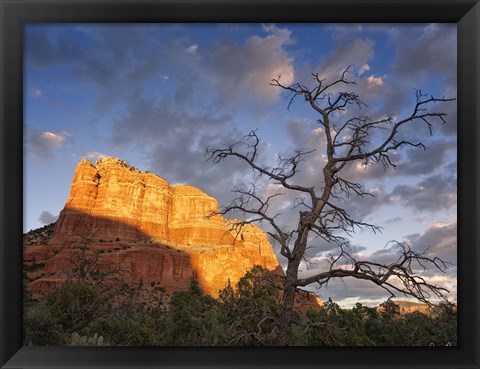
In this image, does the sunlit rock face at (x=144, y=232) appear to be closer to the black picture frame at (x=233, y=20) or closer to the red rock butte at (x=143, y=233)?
the red rock butte at (x=143, y=233)

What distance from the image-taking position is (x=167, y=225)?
82.6m

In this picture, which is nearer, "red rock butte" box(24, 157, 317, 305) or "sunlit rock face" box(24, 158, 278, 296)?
"red rock butte" box(24, 157, 317, 305)

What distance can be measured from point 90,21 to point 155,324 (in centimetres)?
1645

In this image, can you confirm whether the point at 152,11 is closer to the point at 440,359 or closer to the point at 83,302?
the point at 440,359

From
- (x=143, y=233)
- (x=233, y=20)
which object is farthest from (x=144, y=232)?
(x=233, y=20)

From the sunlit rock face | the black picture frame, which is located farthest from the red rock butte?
the black picture frame

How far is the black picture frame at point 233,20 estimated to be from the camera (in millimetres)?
2924

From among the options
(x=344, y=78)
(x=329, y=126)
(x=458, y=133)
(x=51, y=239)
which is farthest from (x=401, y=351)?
(x=51, y=239)

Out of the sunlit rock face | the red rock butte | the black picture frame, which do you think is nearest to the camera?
the black picture frame

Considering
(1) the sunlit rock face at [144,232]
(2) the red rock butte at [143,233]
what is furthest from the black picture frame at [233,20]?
(1) the sunlit rock face at [144,232]

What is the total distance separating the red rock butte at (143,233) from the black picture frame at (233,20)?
5681 centimetres

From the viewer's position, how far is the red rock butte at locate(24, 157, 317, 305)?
63625 millimetres

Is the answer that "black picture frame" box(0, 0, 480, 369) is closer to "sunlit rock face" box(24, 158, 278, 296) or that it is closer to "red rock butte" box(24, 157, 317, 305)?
"red rock butte" box(24, 157, 317, 305)

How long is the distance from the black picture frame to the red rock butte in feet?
186
